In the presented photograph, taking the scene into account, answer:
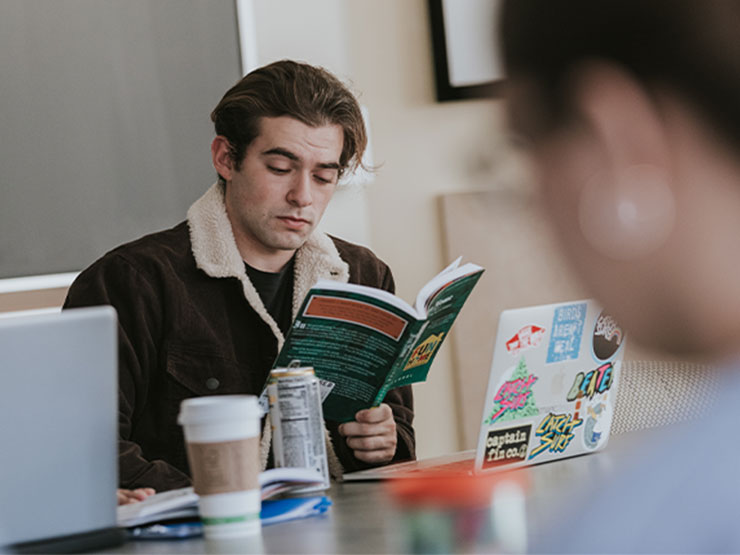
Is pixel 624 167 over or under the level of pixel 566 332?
over

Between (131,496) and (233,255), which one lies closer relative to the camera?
(131,496)

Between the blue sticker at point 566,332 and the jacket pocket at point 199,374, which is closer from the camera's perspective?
the blue sticker at point 566,332

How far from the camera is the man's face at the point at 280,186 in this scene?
208 cm

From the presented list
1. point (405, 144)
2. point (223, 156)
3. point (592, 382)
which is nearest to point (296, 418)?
point (592, 382)

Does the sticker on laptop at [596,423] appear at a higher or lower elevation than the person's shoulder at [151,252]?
lower

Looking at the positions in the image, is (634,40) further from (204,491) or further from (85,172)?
(85,172)

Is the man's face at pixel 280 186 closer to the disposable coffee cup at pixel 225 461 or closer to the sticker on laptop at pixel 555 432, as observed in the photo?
the sticker on laptop at pixel 555 432

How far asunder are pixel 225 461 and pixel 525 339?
1.72 feet

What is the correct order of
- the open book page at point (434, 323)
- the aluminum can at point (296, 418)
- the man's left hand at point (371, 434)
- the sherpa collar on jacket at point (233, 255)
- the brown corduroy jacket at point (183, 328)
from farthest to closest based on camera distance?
the sherpa collar on jacket at point (233, 255), the brown corduroy jacket at point (183, 328), the man's left hand at point (371, 434), the open book page at point (434, 323), the aluminum can at point (296, 418)

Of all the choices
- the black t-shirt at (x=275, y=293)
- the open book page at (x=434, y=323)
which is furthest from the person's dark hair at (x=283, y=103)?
the open book page at (x=434, y=323)

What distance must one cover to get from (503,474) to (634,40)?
97cm

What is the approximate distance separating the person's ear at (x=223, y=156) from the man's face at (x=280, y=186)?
0.16 ft

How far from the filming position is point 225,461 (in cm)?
105

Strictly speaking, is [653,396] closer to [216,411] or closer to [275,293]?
[275,293]
